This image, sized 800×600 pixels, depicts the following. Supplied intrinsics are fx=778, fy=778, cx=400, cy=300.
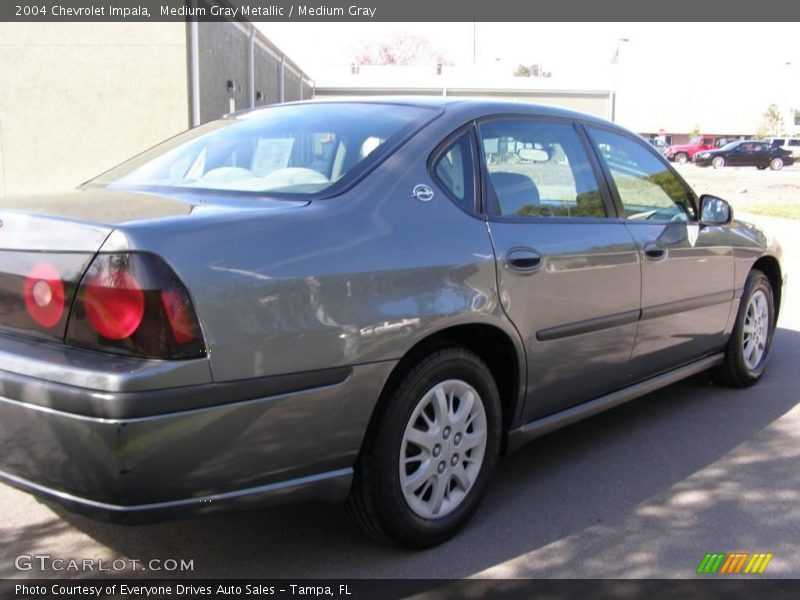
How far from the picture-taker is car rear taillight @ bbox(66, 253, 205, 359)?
223 centimetres

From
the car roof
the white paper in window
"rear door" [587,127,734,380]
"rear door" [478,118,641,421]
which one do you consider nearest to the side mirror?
"rear door" [587,127,734,380]

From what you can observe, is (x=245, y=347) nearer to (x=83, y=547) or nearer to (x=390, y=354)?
(x=390, y=354)

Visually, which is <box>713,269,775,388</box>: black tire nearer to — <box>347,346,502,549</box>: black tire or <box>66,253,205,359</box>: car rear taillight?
<box>347,346,502,549</box>: black tire

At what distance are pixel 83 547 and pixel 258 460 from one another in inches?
40.7

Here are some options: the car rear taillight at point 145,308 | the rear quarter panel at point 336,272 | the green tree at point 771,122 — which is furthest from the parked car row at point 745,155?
the car rear taillight at point 145,308

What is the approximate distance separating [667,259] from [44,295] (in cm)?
302

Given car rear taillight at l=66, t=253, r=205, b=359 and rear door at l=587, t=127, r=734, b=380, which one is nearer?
car rear taillight at l=66, t=253, r=205, b=359

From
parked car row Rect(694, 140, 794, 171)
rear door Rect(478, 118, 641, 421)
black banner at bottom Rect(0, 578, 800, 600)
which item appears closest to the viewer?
black banner at bottom Rect(0, 578, 800, 600)

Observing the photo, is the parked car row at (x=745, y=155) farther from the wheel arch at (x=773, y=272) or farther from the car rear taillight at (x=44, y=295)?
the car rear taillight at (x=44, y=295)

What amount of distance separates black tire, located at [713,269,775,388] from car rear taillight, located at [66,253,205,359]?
12.5ft

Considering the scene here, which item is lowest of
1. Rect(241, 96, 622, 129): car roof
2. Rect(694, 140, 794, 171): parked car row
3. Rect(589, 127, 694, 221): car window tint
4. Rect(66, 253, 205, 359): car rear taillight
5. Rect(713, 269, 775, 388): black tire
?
Rect(713, 269, 775, 388): black tire

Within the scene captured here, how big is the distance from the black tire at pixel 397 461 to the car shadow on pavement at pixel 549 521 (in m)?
0.11

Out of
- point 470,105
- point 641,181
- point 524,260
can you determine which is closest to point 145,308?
point 524,260

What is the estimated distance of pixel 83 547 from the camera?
2.96m
